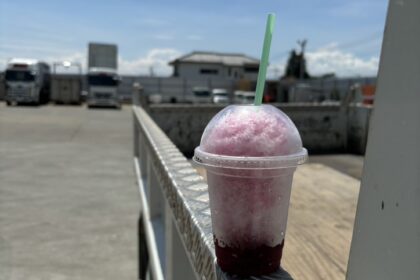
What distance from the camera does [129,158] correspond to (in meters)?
12.1

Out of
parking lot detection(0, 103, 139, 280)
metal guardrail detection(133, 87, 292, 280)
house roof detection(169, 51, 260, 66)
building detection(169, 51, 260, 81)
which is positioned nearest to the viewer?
metal guardrail detection(133, 87, 292, 280)

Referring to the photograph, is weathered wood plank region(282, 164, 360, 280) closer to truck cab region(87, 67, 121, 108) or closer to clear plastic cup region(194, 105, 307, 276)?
clear plastic cup region(194, 105, 307, 276)

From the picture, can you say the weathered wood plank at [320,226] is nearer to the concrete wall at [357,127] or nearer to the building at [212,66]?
the concrete wall at [357,127]

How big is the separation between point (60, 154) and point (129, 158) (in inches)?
70.3

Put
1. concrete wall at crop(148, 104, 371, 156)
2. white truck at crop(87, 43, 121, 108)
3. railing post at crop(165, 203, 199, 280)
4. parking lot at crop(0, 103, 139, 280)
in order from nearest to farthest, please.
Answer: railing post at crop(165, 203, 199, 280)
parking lot at crop(0, 103, 139, 280)
concrete wall at crop(148, 104, 371, 156)
white truck at crop(87, 43, 121, 108)

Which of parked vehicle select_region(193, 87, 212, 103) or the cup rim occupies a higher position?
the cup rim

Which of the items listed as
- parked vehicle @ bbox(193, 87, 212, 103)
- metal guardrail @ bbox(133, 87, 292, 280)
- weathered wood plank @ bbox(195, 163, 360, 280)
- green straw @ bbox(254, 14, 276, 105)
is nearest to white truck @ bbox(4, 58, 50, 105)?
parked vehicle @ bbox(193, 87, 212, 103)

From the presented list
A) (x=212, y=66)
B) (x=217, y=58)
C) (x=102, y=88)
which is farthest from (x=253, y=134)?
(x=217, y=58)

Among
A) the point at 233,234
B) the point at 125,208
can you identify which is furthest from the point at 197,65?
the point at 233,234

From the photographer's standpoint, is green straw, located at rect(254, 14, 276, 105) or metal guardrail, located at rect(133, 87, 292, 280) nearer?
green straw, located at rect(254, 14, 276, 105)

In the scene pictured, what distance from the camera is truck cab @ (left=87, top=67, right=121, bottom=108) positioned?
3412 cm

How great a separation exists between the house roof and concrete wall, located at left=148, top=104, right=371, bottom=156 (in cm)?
5019

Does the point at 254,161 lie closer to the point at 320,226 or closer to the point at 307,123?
the point at 320,226

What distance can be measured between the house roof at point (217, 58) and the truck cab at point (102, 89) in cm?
2849
